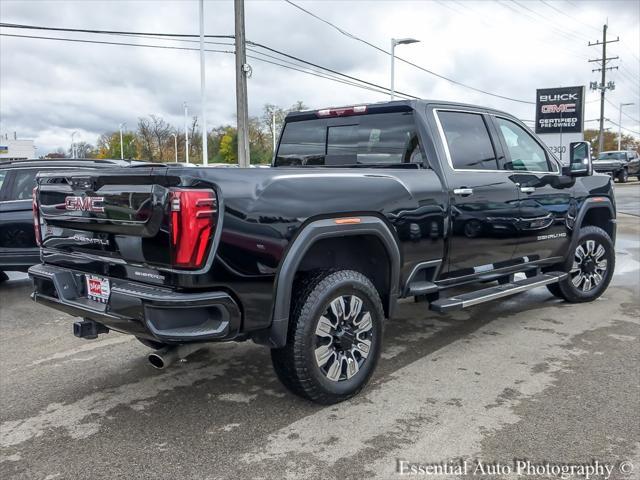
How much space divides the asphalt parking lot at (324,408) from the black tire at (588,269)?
2.42 feet

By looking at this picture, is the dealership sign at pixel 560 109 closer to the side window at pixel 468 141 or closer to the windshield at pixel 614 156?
the windshield at pixel 614 156

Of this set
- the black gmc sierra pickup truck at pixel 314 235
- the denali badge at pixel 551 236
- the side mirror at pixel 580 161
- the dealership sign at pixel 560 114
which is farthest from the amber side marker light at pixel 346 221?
the dealership sign at pixel 560 114

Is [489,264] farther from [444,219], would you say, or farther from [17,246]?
[17,246]

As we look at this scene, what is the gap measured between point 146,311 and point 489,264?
3044mm

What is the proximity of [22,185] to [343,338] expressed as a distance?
5273 millimetres

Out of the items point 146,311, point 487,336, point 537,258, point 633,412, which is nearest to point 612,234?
point 537,258

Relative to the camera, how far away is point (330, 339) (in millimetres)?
3564

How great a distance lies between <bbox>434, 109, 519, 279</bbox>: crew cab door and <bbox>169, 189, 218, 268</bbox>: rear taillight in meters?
2.14

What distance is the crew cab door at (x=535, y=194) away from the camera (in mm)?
5129

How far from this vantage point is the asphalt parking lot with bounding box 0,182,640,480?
297 cm

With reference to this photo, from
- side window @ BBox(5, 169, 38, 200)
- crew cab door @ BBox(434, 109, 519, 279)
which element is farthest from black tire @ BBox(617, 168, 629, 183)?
side window @ BBox(5, 169, 38, 200)

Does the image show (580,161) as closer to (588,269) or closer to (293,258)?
(588,269)

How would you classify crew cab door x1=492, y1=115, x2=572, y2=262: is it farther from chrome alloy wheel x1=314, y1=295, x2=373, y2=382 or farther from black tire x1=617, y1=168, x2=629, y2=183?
black tire x1=617, y1=168, x2=629, y2=183

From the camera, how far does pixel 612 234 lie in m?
6.55
